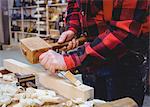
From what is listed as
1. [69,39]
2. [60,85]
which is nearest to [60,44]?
[69,39]

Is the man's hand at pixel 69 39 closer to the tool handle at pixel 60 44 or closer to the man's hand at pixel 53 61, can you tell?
the tool handle at pixel 60 44

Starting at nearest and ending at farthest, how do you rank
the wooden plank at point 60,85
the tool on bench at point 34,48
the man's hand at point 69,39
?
the wooden plank at point 60,85
the tool on bench at point 34,48
the man's hand at point 69,39

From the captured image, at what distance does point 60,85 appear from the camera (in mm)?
571

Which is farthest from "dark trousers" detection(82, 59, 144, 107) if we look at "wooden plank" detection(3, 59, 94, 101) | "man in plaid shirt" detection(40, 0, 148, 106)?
"wooden plank" detection(3, 59, 94, 101)

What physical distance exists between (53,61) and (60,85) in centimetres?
6

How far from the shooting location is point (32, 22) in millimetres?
3707

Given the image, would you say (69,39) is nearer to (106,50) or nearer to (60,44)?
(60,44)

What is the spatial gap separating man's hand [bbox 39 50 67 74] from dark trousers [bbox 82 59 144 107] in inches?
5.1

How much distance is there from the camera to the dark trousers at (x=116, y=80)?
69 cm

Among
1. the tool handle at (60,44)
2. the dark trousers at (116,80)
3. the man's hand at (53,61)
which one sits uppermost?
the tool handle at (60,44)

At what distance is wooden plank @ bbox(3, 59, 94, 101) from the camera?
0.51 metres

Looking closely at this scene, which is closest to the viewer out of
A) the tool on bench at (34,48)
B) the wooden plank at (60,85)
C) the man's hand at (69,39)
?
the wooden plank at (60,85)

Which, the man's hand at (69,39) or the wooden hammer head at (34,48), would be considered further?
the man's hand at (69,39)

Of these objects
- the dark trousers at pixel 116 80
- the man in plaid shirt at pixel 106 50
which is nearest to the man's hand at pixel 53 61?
the man in plaid shirt at pixel 106 50
